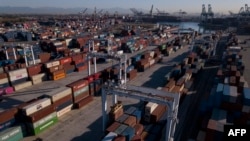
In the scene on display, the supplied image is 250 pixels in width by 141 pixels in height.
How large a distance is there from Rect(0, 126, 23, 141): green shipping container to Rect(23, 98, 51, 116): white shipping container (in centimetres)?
240

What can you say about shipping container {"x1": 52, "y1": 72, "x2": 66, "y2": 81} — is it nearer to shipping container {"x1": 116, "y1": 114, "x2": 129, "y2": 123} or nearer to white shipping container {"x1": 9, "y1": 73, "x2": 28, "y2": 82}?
white shipping container {"x1": 9, "y1": 73, "x2": 28, "y2": 82}

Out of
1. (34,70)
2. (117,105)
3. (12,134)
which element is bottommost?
(12,134)

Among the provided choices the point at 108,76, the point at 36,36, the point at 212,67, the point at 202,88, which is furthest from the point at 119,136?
the point at 36,36

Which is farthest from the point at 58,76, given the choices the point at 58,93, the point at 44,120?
the point at 44,120

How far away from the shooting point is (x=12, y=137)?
2739cm

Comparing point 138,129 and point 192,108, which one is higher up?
point 138,129

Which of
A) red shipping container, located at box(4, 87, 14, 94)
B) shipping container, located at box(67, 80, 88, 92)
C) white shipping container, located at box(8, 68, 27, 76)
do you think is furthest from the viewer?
white shipping container, located at box(8, 68, 27, 76)

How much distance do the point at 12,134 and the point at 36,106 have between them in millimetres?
4730

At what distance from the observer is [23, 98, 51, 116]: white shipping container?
95.8 ft

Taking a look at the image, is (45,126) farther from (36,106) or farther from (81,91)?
(81,91)

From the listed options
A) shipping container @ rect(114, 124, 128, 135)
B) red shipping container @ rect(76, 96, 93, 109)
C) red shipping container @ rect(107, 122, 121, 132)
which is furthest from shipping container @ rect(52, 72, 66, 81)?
shipping container @ rect(114, 124, 128, 135)

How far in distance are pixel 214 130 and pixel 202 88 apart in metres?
24.1

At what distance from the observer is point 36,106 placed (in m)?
30.4

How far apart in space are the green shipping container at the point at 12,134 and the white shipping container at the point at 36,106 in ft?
7.88
